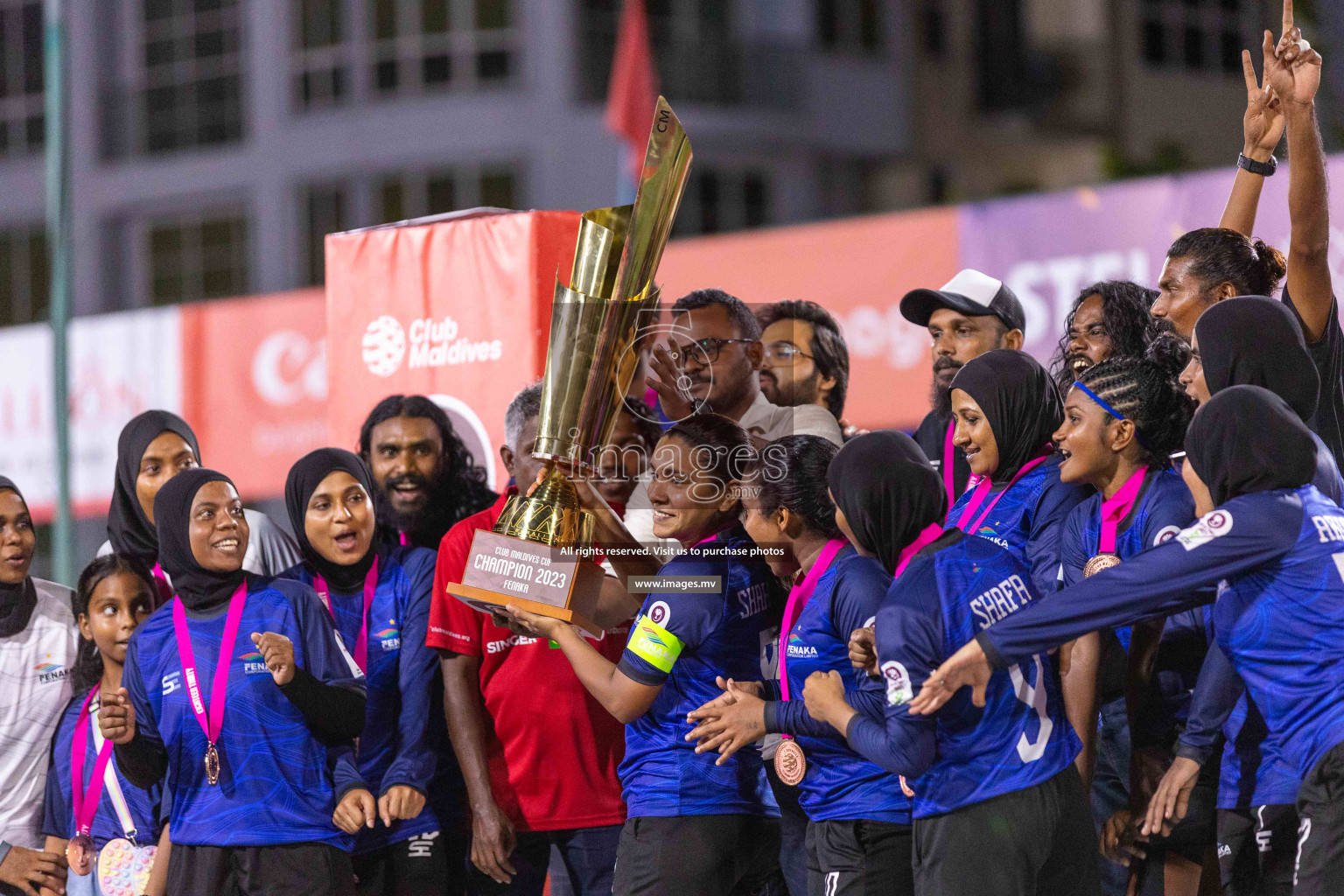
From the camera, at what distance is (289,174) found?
23250 millimetres

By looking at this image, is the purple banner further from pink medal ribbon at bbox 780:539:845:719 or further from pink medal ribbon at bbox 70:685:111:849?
pink medal ribbon at bbox 70:685:111:849

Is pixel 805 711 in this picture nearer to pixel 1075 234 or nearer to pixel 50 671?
pixel 50 671

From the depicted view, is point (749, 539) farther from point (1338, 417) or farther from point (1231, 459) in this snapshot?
point (1338, 417)

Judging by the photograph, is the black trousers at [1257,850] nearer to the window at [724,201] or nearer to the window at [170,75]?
the window at [724,201]

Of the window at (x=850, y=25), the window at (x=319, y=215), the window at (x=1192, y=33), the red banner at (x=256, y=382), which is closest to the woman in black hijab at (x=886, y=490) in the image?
the red banner at (x=256, y=382)

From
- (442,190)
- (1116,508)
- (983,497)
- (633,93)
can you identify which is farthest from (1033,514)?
(442,190)

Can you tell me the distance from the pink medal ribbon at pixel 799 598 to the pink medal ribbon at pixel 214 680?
1705 mm

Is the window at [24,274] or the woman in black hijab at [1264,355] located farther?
the window at [24,274]

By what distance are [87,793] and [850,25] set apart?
816 inches

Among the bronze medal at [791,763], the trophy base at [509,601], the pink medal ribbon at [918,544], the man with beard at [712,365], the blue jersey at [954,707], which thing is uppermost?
the man with beard at [712,365]

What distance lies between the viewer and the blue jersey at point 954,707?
12.1ft

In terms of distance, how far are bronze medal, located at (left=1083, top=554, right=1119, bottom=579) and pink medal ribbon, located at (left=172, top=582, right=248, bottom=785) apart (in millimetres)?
2557

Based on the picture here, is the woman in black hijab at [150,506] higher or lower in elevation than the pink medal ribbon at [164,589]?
higher

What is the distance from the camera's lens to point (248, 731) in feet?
15.1
